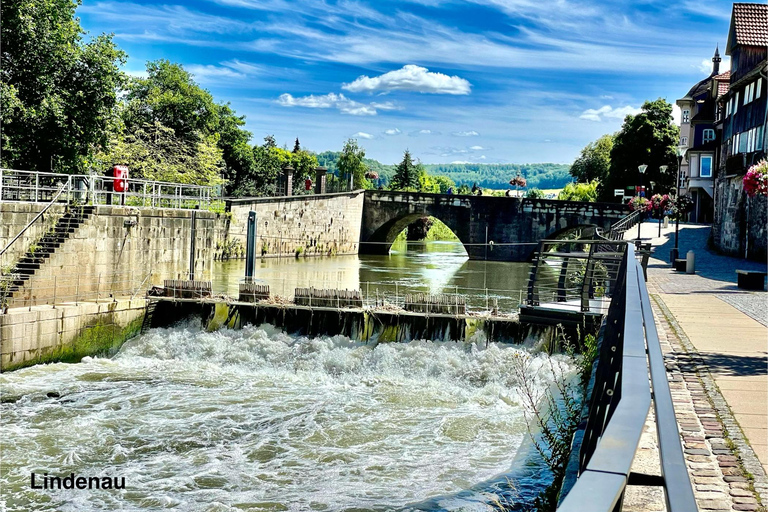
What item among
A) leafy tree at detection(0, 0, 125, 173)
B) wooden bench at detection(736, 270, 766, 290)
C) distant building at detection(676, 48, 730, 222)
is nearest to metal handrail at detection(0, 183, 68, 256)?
leafy tree at detection(0, 0, 125, 173)

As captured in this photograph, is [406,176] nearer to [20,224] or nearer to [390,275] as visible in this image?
[390,275]

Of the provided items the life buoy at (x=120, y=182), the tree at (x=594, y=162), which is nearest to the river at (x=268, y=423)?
the life buoy at (x=120, y=182)

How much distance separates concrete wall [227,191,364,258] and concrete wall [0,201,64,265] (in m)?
26.4

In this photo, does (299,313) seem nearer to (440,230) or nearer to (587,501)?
(587,501)

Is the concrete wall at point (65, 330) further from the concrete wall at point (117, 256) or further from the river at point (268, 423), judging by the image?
the concrete wall at point (117, 256)

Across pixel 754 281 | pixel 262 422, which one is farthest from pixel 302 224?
pixel 262 422

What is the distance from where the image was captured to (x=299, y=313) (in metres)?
19.2

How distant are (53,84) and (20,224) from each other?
34.1 ft

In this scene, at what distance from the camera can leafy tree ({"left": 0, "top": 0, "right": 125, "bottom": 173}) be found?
26844 mm

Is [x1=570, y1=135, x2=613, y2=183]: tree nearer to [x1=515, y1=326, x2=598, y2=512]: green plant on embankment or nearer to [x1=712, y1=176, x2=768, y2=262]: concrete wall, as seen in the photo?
[x1=712, y1=176, x2=768, y2=262]: concrete wall

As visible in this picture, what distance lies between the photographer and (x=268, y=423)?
13.4 meters

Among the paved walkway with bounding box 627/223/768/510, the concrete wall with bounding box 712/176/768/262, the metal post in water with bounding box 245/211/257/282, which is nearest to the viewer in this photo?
the paved walkway with bounding box 627/223/768/510

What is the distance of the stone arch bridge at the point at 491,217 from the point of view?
179 feet

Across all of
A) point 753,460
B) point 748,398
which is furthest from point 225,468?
point 753,460
